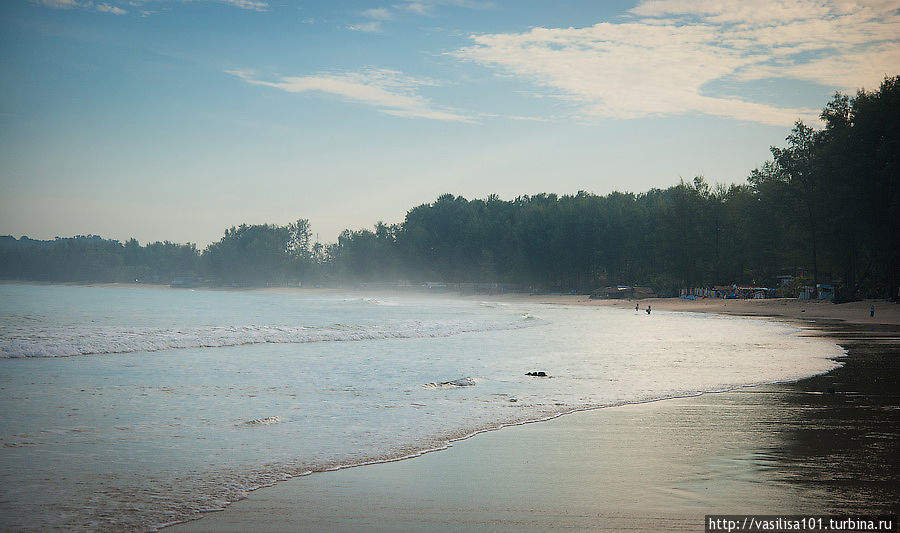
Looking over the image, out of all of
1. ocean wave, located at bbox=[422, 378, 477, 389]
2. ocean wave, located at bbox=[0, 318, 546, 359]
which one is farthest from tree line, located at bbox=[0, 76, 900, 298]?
ocean wave, located at bbox=[422, 378, 477, 389]

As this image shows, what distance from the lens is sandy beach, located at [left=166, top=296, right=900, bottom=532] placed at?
21.2ft

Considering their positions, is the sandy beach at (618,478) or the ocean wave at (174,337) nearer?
the sandy beach at (618,478)

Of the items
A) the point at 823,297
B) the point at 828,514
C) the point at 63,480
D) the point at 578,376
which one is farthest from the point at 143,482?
the point at 823,297

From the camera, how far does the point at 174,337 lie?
3042cm

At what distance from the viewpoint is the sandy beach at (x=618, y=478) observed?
21.2ft

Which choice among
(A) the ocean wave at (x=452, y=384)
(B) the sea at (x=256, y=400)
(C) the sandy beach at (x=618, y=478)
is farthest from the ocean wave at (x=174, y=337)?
(C) the sandy beach at (x=618, y=478)

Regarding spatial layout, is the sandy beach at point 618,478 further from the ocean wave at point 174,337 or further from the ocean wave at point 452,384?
the ocean wave at point 174,337

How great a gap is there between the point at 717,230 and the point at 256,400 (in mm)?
104628

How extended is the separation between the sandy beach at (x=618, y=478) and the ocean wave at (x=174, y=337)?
2013 cm

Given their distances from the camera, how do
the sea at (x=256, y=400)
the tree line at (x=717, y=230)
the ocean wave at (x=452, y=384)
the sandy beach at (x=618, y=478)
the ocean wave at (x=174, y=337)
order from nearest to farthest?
the sandy beach at (x=618, y=478) → the sea at (x=256, y=400) → the ocean wave at (x=452, y=384) → the ocean wave at (x=174, y=337) → the tree line at (x=717, y=230)

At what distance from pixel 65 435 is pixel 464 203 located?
181m

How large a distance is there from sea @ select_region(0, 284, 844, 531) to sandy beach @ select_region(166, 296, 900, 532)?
0.80 m

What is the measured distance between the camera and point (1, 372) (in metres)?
18.6

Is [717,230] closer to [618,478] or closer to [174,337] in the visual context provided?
[174,337]
